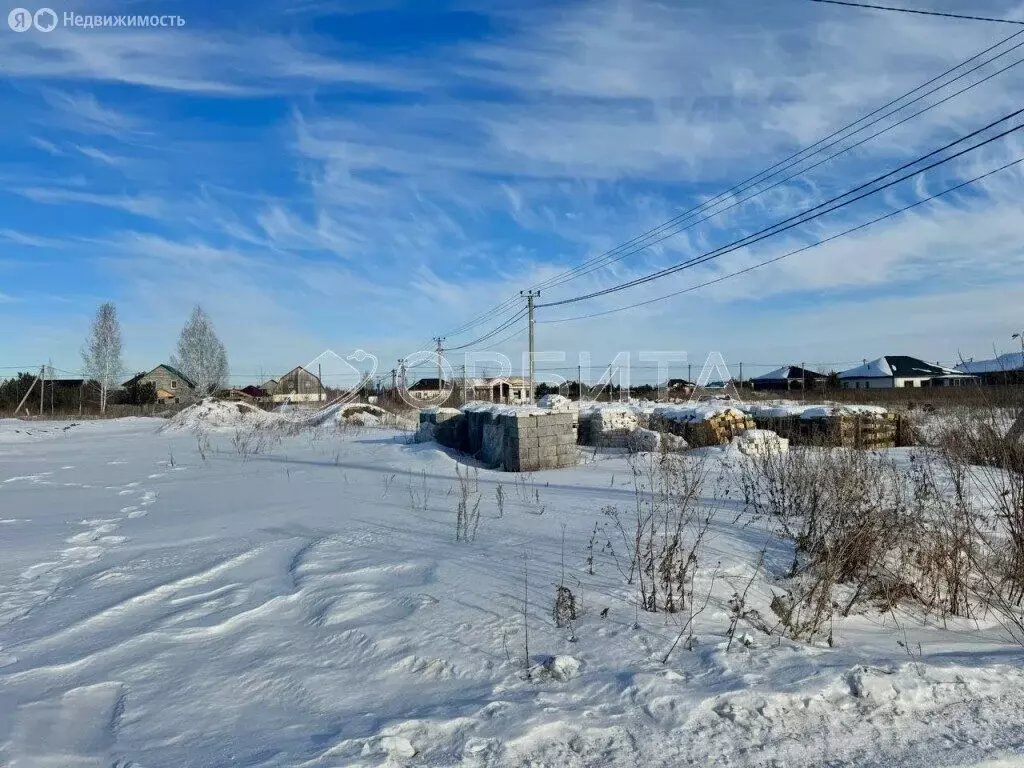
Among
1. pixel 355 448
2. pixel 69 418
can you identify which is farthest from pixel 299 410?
pixel 355 448

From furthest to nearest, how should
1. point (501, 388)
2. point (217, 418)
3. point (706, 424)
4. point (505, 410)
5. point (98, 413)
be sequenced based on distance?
point (501, 388)
point (98, 413)
point (217, 418)
point (706, 424)
point (505, 410)

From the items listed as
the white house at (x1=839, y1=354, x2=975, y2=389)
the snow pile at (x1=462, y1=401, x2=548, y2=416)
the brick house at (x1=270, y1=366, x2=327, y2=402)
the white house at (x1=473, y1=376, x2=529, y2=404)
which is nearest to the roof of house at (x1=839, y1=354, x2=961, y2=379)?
the white house at (x1=839, y1=354, x2=975, y2=389)

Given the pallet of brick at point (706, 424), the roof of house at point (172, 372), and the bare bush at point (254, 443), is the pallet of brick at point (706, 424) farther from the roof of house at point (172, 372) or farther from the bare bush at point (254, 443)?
the roof of house at point (172, 372)

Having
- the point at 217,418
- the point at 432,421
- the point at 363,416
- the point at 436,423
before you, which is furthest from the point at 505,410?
the point at 217,418

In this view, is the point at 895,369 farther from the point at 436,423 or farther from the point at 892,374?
the point at 436,423

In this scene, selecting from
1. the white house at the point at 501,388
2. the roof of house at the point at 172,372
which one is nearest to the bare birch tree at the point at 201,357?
the roof of house at the point at 172,372

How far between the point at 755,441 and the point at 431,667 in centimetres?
908

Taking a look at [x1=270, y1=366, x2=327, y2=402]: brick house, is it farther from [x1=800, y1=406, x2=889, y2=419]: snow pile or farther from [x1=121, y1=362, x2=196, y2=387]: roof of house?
[x1=800, y1=406, x2=889, y2=419]: snow pile

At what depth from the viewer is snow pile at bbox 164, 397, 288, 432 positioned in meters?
20.5

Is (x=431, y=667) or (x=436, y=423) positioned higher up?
(x=436, y=423)

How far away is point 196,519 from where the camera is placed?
6.19m

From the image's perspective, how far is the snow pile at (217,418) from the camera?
20.5 m

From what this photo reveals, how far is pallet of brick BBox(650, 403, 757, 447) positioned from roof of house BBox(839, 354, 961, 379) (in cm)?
4555

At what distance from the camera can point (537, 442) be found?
9891 millimetres
